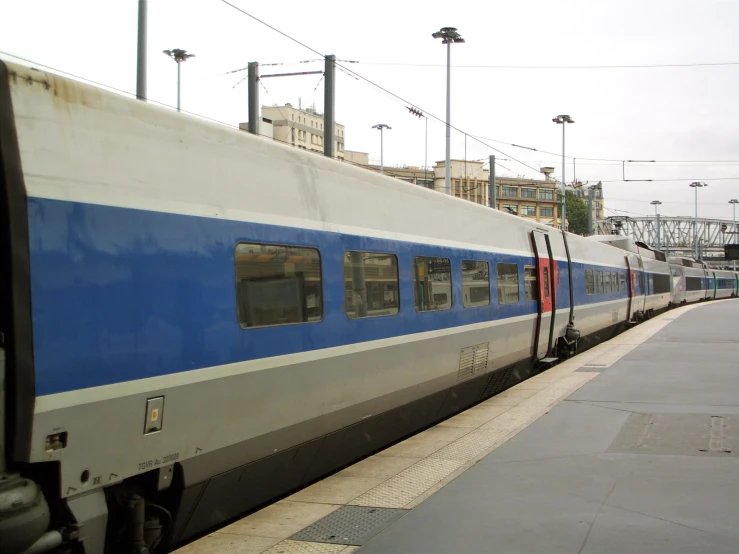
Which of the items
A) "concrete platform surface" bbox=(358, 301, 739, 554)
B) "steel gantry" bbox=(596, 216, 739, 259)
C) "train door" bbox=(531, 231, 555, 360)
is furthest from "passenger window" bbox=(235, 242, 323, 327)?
"steel gantry" bbox=(596, 216, 739, 259)

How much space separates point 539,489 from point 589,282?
1348 centimetres

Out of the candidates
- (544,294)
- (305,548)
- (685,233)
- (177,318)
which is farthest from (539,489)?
(685,233)

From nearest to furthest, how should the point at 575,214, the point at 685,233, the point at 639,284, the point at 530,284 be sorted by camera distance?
the point at 530,284 → the point at 639,284 → the point at 575,214 → the point at 685,233

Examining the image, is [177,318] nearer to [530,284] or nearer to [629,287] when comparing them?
[530,284]

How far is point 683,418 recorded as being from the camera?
8172 millimetres

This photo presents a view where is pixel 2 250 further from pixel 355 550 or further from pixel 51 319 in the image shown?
pixel 355 550

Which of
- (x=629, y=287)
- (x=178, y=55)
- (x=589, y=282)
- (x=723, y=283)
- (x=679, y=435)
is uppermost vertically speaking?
(x=178, y=55)

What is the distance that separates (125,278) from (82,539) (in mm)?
1409

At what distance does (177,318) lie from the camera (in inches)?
180

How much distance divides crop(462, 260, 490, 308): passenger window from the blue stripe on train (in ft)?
13.4

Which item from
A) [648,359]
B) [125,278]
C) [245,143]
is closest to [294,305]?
[245,143]

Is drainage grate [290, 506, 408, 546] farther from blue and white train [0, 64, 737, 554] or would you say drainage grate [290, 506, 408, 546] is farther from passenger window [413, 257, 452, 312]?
passenger window [413, 257, 452, 312]

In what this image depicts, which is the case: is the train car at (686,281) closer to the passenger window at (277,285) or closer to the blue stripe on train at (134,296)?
the passenger window at (277,285)

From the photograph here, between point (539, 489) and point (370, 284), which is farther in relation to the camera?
point (370, 284)
